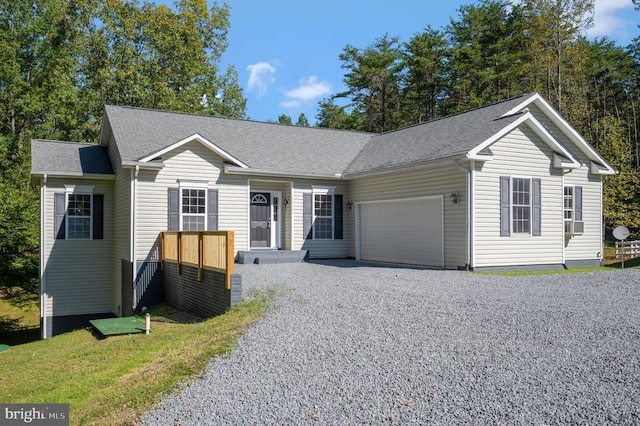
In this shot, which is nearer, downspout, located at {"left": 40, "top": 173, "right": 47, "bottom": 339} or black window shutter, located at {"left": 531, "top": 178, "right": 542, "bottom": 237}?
black window shutter, located at {"left": 531, "top": 178, "right": 542, "bottom": 237}

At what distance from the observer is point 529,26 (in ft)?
98.8

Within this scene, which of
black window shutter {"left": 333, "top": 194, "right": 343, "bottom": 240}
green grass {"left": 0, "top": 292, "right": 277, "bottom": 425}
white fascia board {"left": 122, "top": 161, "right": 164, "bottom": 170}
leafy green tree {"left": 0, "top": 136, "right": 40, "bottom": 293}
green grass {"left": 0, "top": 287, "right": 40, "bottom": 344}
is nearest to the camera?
green grass {"left": 0, "top": 292, "right": 277, "bottom": 425}

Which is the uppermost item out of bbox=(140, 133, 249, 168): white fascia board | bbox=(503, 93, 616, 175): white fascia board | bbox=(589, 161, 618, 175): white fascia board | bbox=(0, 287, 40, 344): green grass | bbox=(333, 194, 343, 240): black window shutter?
bbox=(503, 93, 616, 175): white fascia board

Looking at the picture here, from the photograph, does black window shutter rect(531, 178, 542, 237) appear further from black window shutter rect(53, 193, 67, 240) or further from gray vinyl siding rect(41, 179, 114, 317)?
black window shutter rect(53, 193, 67, 240)

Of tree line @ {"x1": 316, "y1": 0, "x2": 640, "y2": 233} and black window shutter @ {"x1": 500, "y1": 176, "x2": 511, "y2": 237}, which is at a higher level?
tree line @ {"x1": 316, "y1": 0, "x2": 640, "y2": 233}

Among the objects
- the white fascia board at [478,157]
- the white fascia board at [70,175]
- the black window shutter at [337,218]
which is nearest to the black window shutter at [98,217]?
the white fascia board at [70,175]

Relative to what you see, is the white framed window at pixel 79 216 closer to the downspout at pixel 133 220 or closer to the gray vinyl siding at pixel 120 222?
the gray vinyl siding at pixel 120 222

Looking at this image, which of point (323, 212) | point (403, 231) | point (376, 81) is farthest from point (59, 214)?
point (376, 81)

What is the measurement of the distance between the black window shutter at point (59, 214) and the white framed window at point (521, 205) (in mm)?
13298

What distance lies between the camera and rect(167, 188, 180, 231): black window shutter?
15586 mm

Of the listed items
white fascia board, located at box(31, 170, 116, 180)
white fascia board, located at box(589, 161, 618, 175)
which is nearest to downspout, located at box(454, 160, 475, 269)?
white fascia board, located at box(589, 161, 618, 175)

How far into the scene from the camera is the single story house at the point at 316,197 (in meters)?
14.9

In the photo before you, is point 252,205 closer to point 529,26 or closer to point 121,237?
point 121,237

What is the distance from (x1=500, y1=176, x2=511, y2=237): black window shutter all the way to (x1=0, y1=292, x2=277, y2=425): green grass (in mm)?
7395
